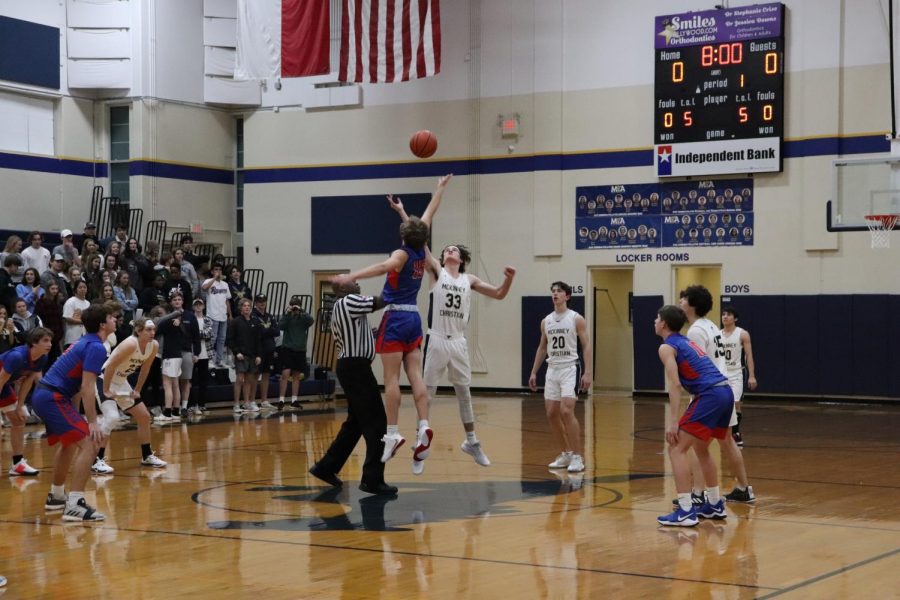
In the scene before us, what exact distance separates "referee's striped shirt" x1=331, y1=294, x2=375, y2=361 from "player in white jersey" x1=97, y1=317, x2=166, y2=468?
1.91 metres

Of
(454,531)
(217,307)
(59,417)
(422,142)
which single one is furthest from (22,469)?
(217,307)

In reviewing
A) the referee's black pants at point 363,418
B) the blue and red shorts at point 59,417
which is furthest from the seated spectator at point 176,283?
the blue and red shorts at point 59,417

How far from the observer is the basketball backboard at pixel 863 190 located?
57.3ft

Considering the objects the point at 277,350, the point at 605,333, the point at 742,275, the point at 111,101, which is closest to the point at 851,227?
the point at 742,275

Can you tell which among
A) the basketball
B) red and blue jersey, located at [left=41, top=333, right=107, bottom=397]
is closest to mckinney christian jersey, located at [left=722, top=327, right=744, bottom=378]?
the basketball

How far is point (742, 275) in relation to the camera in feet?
75.7

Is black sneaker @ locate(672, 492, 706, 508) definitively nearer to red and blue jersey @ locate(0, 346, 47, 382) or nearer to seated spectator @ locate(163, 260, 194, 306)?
red and blue jersey @ locate(0, 346, 47, 382)

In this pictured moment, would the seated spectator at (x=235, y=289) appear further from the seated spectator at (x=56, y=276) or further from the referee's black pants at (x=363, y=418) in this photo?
the referee's black pants at (x=363, y=418)

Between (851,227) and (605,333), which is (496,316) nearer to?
(605,333)

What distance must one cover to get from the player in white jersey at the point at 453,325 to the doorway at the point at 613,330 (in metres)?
14.7

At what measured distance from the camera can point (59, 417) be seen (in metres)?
8.86

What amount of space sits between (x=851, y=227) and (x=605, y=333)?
7.60 m

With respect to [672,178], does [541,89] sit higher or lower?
higher

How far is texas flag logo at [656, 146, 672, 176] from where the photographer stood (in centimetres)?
2344
